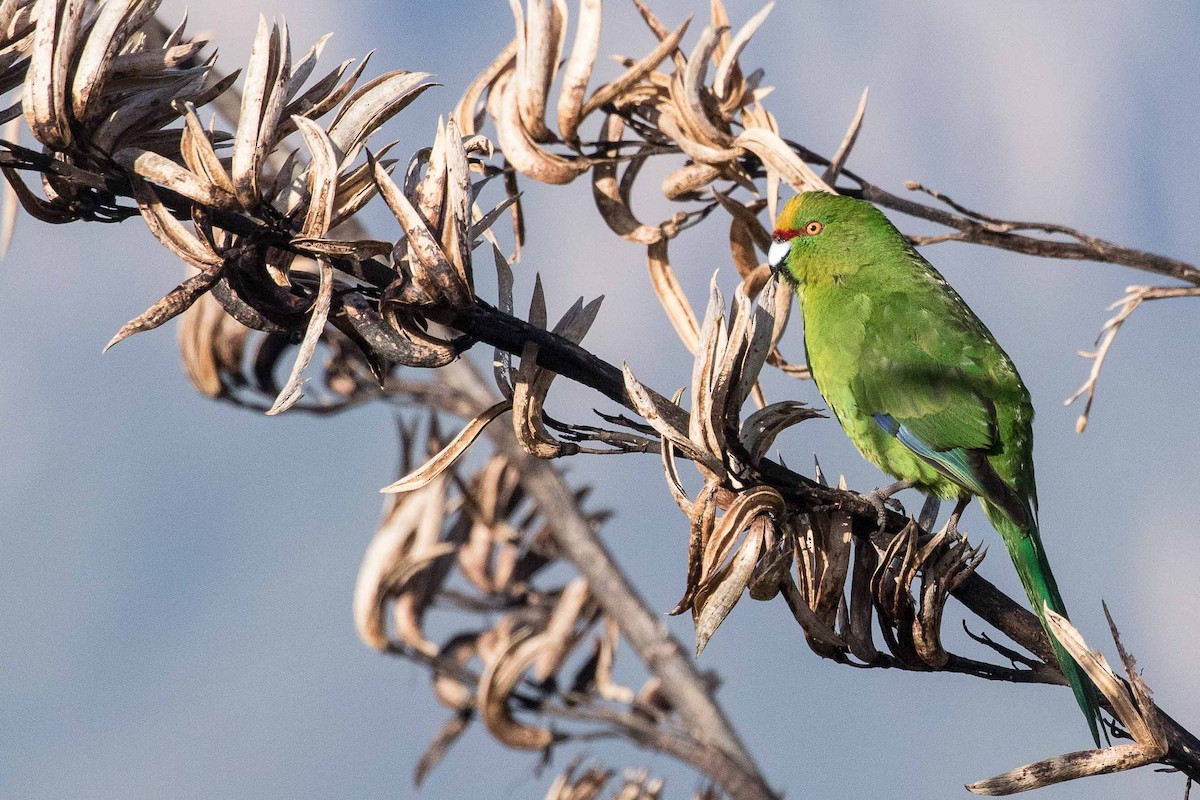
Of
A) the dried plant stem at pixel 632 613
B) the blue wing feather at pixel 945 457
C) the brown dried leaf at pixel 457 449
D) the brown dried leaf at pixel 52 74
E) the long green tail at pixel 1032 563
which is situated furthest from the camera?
the dried plant stem at pixel 632 613

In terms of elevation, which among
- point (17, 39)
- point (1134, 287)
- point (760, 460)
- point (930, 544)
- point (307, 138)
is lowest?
point (930, 544)

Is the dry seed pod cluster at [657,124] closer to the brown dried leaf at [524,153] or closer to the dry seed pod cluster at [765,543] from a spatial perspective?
the brown dried leaf at [524,153]

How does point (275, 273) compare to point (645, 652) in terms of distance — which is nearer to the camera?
point (275, 273)

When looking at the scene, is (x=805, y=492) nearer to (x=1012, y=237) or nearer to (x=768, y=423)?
(x=768, y=423)

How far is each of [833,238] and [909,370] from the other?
0.61 m

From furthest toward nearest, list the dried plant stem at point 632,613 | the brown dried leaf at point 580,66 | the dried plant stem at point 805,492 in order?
the dried plant stem at point 632,613 < the brown dried leaf at point 580,66 < the dried plant stem at point 805,492

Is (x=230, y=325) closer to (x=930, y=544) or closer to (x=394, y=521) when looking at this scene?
(x=394, y=521)

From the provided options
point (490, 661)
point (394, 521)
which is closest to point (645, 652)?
point (490, 661)

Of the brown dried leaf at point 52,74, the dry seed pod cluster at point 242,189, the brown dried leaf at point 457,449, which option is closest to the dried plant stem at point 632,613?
the brown dried leaf at point 457,449

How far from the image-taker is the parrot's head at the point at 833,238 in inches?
144

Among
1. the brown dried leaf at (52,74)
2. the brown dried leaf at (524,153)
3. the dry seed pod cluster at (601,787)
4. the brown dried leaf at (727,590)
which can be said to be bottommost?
the dry seed pod cluster at (601,787)

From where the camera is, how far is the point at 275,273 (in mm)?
1382

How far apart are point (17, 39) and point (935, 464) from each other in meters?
2.56

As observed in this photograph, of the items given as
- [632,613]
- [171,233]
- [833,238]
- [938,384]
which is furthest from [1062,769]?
[632,613]
